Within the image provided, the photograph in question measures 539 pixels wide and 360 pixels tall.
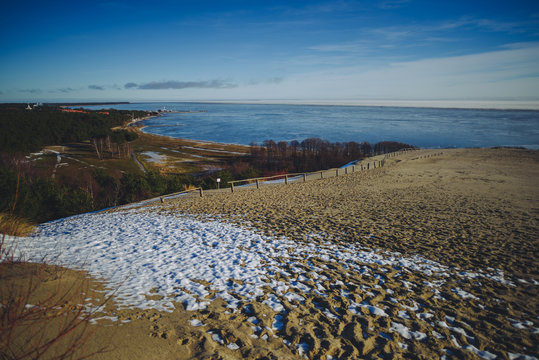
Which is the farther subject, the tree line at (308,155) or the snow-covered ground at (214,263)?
the tree line at (308,155)

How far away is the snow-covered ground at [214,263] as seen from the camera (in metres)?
5.59

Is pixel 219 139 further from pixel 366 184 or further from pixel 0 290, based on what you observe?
pixel 0 290

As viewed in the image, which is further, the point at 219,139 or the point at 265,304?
the point at 219,139

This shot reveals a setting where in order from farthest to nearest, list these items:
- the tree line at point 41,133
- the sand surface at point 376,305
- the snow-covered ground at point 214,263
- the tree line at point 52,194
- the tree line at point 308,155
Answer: the tree line at point 308,155
the tree line at point 41,133
the tree line at point 52,194
the snow-covered ground at point 214,263
the sand surface at point 376,305

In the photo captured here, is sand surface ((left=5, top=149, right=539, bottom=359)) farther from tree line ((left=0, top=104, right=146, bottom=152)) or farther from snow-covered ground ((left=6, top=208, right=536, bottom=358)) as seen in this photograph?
tree line ((left=0, top=104, right=146, bottom=152))

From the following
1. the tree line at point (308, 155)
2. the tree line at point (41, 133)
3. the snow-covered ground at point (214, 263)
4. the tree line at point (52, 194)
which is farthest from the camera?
the tree line at point (308, 155)

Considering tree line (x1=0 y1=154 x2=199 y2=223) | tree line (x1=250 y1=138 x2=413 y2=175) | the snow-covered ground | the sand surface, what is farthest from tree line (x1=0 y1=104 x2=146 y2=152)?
the sand surface

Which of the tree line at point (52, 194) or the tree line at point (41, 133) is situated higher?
the tree line at point (41, 133)

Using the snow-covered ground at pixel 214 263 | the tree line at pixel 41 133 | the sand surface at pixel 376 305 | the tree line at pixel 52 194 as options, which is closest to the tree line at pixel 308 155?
the tree line at pixel 52 194

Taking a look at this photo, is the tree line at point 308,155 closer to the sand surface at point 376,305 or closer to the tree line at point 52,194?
the tree line at point 52,194

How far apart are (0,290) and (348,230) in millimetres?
10226

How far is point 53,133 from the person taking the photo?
249 feet

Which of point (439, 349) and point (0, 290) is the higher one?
point (0, 290)

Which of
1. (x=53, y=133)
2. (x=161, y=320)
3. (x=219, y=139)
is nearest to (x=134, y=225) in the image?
(x=161, y=320)
